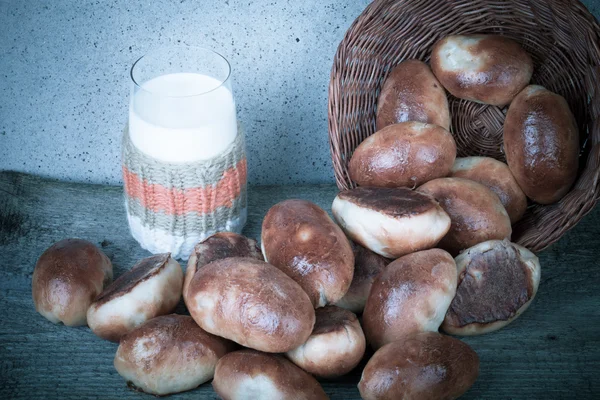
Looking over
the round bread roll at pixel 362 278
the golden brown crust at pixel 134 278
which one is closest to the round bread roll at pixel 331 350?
the round bread roll at pixel 362 278

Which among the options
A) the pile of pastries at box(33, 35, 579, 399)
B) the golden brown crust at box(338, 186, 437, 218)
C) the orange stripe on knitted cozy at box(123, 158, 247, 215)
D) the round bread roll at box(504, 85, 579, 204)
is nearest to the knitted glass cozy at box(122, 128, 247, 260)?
the orange stripe on knitted cozy at box(123, 158, 247, 215)

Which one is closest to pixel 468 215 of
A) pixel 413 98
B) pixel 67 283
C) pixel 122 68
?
pixel 413 98

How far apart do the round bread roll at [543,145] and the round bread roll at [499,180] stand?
2 cm

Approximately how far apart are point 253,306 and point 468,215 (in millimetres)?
384

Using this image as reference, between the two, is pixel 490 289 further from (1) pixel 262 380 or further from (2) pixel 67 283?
(2) pixel 67 283

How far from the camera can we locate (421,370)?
32.1 inches

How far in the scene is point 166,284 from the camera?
978mm

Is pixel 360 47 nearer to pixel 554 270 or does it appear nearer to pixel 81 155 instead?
pixel 554 270

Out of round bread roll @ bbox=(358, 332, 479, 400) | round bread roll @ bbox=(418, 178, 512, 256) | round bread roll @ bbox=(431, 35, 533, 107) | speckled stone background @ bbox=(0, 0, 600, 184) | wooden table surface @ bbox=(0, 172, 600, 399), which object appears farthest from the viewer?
speckled stone background @ bbox=(0, 0, 600, 184)

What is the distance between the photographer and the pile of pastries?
0.84m

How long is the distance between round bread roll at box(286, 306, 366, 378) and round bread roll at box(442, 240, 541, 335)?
16cm

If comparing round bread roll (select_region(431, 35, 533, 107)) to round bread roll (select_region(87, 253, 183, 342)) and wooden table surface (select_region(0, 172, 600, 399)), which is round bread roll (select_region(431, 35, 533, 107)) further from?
round bread roll (select_region(87, 253, 183, 342))

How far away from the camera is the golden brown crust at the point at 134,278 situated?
950mm

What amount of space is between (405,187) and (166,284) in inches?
15.4
